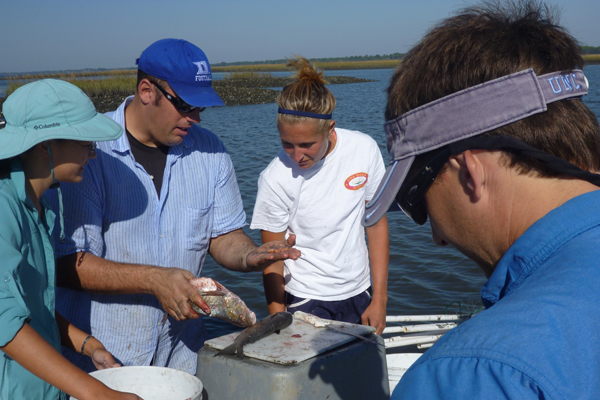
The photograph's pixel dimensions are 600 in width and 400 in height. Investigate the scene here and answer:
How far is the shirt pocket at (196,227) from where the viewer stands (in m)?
2.58

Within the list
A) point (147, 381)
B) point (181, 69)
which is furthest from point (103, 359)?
point (181, 69)

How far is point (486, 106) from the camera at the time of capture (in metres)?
0.91

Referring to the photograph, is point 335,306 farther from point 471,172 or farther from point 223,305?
point 471,172

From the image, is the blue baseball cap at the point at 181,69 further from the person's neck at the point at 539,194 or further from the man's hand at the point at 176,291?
the person's neck at the point at 539,194

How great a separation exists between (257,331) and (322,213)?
108 cm

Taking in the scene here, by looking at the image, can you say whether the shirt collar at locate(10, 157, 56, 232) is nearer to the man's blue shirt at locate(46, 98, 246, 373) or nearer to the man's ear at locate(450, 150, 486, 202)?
the man's blue shirt at locate(46, 98, 246, 373)

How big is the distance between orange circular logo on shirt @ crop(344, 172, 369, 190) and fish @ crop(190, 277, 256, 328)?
115cm

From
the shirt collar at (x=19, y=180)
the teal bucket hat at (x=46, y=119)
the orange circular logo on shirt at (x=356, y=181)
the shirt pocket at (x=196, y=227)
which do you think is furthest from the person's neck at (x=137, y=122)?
the orange circular logo on shirt at (x=356, y=181)

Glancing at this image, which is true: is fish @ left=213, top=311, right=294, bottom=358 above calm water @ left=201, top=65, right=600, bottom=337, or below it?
above

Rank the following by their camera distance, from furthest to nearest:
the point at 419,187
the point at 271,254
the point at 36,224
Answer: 1. the point at 271,254
2. the point at 36,224
3. the point at 419,187

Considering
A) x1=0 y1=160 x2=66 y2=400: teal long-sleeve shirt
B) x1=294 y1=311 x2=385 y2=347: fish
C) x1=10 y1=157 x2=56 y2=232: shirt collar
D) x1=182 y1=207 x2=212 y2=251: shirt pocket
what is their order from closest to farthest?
1. x1=0 y1=160 x2=66 y2=400: teal long-sleeve shirt
2. x1=10 y1=157 x2=56 y2=232: shirt collar
3. x1=294 y1=311 x2=385 y2=347: fish
4. x1=182 y1=207 x2=212 y2=251: shirt pocket

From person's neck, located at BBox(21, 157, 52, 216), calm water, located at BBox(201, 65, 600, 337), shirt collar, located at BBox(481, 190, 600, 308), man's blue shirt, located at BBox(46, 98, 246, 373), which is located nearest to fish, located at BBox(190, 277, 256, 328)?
man's blue shirt, located at BBox(46, 98, 246, 373)

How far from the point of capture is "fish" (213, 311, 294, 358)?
1.88m

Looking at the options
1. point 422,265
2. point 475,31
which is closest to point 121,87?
point 422,265
